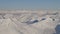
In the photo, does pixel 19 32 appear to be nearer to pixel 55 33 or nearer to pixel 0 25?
pixel 0 25

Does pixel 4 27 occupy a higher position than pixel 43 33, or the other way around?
pixel 4 27

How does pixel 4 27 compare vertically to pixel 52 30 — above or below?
above

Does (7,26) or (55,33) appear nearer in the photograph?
(7,26)

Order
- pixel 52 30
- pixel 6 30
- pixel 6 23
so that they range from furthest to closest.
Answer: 1. pixel 52 30
2. pixel 6 23
3. pixel 6 30

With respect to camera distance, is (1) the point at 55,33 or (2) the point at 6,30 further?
(1) the point at 55,33

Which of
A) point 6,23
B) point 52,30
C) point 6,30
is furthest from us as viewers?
point 52,30

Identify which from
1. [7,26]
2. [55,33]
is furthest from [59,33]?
[7,26]

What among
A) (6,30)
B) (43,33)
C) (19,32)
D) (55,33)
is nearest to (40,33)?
(43,33)

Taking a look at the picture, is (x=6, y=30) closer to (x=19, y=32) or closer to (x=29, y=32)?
(x=19, y=32)
